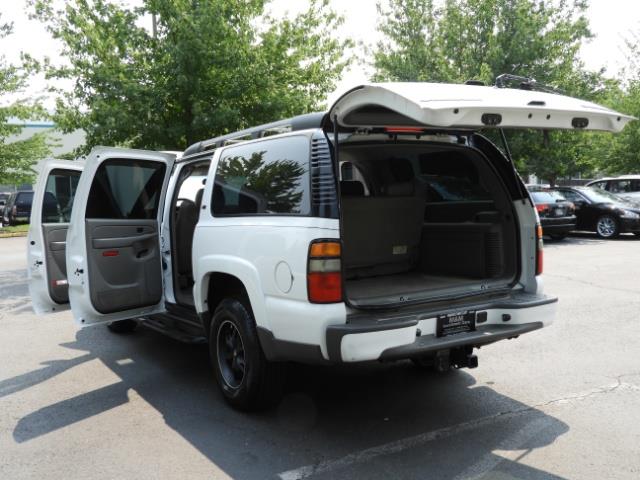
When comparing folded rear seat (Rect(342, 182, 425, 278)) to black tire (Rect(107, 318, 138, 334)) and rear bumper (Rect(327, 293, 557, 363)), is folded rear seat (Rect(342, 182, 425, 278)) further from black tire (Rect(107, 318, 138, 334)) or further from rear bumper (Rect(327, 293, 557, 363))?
black tire (Rect(107, 318, 138, 334))

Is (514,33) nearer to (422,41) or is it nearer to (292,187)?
(422,41)

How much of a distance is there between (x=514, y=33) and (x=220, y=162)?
16.9 meters

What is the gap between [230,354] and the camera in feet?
14.8

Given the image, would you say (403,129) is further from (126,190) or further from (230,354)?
(126,190)

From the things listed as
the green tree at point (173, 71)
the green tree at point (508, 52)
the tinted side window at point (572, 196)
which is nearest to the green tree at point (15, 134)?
the green tree at point (173, 71)

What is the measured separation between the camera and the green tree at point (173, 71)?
12.2 m

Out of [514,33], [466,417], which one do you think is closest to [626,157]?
[514,33]

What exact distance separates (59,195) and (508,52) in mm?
16196

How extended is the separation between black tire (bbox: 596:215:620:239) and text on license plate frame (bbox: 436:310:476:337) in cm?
1367


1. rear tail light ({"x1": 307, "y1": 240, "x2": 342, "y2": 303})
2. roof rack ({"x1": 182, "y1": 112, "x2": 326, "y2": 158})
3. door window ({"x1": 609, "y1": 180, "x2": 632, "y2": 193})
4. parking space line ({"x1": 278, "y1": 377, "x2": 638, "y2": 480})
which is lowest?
parking space line ({"x1": 278, "y1": 377, "x2": 638, "y2": 480})

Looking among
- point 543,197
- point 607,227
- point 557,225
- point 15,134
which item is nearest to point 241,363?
point 557,225

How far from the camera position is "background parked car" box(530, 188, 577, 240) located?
48.7ft

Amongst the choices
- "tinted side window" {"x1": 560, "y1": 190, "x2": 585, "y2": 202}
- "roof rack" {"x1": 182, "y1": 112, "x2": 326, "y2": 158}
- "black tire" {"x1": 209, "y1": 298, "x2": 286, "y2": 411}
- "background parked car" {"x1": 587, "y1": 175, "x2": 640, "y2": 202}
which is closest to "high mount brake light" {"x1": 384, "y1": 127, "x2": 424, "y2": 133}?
"roof rack" {"x1": 182, "y1": 112, "x2": 326, "y2": 158}

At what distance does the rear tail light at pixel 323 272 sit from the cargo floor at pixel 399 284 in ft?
2.17
